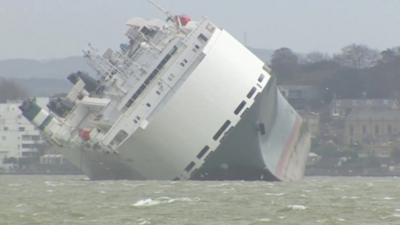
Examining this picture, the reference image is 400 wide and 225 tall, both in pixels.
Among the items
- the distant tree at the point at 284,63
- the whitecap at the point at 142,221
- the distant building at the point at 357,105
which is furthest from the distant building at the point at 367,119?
the whitecap at the point at 142,221

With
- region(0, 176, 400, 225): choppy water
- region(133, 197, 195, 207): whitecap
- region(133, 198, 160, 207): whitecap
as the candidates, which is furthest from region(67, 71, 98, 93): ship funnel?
region(133, 198, 160, 207): whitecap

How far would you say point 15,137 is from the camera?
157125 millimetres

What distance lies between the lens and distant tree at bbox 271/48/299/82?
6014 inches

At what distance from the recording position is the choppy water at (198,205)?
125 feet

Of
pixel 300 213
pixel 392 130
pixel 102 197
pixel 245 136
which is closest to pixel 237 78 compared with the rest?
pixel 245 136

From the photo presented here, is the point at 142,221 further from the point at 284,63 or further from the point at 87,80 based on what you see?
the point at 284,63

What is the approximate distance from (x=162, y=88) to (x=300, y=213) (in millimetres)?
20878

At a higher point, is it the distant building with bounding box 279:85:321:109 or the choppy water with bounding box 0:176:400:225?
the distant building with bounding box 279:85:321:109

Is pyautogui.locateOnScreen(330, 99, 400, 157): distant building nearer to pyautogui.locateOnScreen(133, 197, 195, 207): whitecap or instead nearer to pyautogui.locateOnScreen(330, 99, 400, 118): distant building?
pyautogui.locateOnScreen(330, 99, 400, 118): distant building

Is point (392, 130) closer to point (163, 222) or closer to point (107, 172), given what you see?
point (107, 172)

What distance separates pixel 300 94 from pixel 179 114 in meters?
80.8

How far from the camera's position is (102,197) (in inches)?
1912

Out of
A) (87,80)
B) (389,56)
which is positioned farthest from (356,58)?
(87,80)

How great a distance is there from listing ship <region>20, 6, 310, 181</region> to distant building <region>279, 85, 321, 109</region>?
71.0 metres
